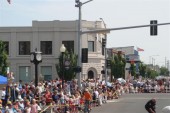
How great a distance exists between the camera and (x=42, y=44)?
67250 millimetres

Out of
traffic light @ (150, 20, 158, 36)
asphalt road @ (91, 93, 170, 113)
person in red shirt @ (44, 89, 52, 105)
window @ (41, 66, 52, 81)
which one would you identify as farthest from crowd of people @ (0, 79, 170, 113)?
window @ (41, 66, 52, 81)

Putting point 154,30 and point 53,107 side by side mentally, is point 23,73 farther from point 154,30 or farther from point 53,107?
point 53,107

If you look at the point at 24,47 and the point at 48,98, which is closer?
the point at 48,98

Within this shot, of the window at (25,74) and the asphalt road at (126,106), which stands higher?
the window at (25,74)

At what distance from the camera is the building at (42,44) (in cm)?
6619

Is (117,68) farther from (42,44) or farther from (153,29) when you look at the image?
(153,29)

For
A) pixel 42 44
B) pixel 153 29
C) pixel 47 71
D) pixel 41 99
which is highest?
pixel 42 44

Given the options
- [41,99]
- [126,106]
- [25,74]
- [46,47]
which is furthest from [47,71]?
[41,99]

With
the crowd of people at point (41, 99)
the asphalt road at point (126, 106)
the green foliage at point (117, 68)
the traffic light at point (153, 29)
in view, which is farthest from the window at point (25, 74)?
the traffic light at point (153, 29)

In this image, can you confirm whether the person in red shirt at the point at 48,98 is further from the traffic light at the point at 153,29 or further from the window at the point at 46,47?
the window at the point at 46,47

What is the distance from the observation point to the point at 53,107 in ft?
79.8

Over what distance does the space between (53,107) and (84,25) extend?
144 ft

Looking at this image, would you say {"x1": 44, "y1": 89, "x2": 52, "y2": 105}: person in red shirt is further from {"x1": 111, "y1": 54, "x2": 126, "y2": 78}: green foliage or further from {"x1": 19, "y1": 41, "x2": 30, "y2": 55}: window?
{"x1": 111, "y1": 54, "x2": 126, "y2": 78}: green foliage

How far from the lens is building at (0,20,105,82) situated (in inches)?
2606
